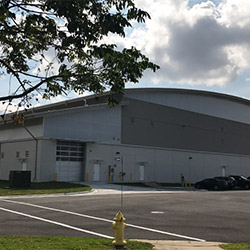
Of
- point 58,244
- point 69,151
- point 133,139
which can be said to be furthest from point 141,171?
point 58,244

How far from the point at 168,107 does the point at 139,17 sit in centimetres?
4117

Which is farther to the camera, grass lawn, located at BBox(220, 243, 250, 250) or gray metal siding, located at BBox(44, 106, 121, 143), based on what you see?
gray metal siding, located at BBox(44, 106, 121, 143)

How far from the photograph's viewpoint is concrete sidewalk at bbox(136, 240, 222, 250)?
8.77 m

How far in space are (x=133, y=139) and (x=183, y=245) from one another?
113 ft

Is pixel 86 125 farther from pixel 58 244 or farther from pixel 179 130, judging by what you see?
pixel 58 244

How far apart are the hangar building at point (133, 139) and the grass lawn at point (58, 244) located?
20.1 meters

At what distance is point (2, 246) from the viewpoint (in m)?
7.94

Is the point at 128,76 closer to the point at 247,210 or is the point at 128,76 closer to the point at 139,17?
the point at 139,17

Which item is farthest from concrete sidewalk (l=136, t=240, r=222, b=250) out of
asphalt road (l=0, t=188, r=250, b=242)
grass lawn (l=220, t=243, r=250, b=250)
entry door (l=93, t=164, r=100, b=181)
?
entry door (l=93, t=164, r=100, b=181)

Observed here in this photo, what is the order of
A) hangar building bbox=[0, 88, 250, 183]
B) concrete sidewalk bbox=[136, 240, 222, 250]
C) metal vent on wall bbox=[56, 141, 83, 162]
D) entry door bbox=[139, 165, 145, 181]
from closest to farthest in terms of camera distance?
concrete sidewalk bbox=[136, 240, 222, 250], hangar building bbox=[0, 88, 250, 183], metal vent on wall bbox=[56, 141, 83, 162], entry door bbox=[139, 165, 145, 181]

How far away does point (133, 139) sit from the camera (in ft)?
143

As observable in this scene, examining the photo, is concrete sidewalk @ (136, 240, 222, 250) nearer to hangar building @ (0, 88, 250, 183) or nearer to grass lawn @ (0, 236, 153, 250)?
grass lawn @ (0, 236, 153, 250)

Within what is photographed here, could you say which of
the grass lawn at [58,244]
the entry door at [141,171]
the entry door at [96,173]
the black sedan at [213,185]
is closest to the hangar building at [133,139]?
the entry door at [96,173]

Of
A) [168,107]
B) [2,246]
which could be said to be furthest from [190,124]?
[2,246]
